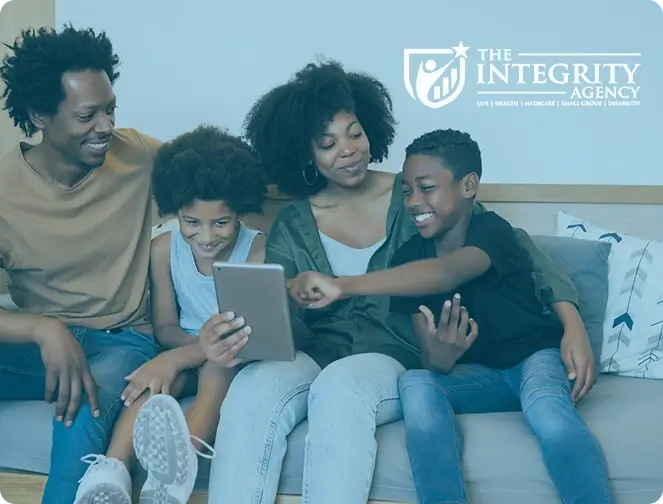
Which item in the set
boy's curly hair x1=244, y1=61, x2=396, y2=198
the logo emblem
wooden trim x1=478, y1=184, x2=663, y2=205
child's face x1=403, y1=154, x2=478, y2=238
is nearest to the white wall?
the logo emblem

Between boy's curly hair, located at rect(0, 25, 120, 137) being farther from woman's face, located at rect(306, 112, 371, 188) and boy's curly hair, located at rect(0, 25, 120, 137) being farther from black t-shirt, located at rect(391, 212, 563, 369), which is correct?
black t-shirt, located at rect(391, 212, 563, 369)

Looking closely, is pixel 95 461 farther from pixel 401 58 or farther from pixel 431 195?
pixel 401 58

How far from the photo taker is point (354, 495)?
132 cm

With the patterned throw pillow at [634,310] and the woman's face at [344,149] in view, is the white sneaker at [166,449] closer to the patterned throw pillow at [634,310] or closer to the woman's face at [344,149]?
the woman's face at [344,149]

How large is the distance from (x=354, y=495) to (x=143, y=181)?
79 centimetres

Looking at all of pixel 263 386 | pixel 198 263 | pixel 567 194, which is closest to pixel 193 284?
pixel 198 263

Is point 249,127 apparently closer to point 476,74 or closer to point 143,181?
point 143,181

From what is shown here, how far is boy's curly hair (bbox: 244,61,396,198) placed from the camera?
1775 mm

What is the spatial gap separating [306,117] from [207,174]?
245mm

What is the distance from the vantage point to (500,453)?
1.39 metres

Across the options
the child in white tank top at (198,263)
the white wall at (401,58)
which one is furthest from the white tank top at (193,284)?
the white wall at (401,58)

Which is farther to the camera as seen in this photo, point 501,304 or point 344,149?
point 344,149

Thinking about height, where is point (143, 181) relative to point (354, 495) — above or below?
above

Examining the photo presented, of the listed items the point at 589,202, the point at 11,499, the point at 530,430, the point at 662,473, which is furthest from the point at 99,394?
the point at 589,202
